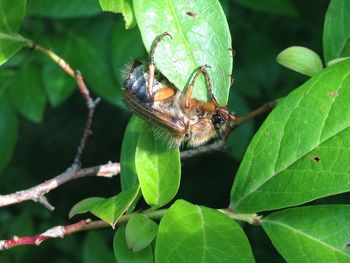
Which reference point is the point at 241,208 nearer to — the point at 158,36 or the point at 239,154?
the point at 158,36

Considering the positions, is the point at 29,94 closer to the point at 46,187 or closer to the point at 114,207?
the point at 46,187

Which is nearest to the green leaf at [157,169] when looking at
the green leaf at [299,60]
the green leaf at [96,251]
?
the green leaf at [299,60]

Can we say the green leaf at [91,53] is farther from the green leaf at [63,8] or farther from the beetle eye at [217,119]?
the beetle eye at [217,119]

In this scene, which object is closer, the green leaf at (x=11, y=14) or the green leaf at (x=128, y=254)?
the green leaf at (x=128, y=254)

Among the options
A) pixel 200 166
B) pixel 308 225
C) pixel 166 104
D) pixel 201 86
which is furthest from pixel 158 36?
pixel 200 166

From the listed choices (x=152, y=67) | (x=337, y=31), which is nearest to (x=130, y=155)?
(x=152, y=67)

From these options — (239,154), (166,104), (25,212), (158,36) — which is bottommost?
(25,212)
